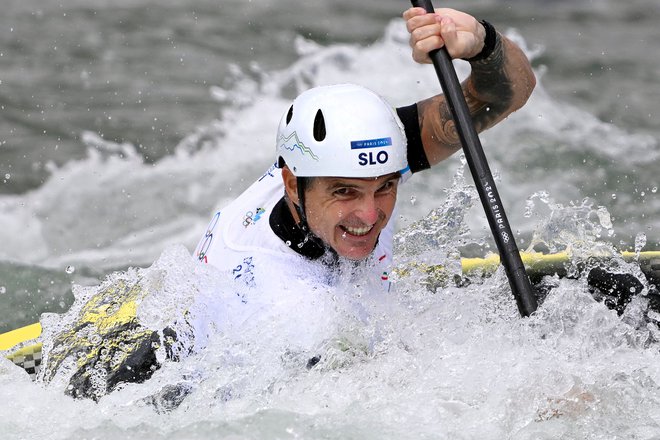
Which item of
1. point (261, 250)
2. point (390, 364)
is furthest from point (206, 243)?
point (390, 364)

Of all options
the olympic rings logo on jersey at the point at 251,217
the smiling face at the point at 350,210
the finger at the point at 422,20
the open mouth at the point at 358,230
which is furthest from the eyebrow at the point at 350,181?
the finger at the point at 422,20

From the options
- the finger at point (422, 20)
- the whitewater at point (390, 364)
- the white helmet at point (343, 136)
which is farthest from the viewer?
the finger at point (422, 20)

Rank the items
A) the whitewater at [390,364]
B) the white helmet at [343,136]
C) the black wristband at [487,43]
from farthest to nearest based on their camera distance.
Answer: the black wristband at [487,43], the white helmet at [343,136], the whitewater at [390,364]

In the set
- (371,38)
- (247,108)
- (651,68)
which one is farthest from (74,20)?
(651,68)

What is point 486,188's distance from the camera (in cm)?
331

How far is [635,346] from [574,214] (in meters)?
0.53

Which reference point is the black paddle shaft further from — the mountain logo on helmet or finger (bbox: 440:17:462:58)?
the mountain logo on helmet

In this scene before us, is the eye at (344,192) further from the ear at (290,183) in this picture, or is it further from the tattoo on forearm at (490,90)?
the tattoo on forearm at (490,90)

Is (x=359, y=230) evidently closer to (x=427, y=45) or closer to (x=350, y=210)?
(x=350, y=210)

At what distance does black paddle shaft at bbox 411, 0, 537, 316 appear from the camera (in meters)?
3.26

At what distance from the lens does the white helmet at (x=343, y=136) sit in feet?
10.6

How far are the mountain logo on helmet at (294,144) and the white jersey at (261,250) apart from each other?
26cm

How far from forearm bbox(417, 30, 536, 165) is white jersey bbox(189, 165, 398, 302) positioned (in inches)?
13.3

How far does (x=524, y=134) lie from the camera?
24.7 feet
